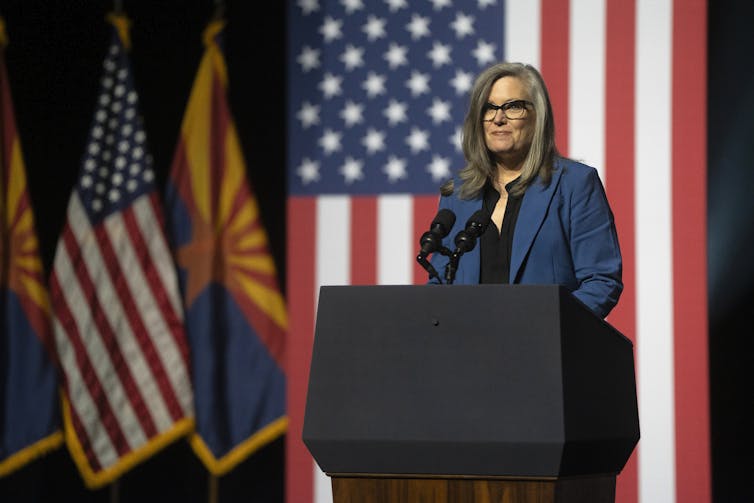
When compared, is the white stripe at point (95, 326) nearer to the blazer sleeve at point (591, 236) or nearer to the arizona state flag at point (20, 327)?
the arizona state flag at point (20, 327)

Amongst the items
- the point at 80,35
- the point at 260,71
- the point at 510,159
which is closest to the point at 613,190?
the point at 260,71

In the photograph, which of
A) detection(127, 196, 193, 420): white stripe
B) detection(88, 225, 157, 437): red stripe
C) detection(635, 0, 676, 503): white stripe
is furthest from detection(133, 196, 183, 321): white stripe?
detection(635, 0, 676, 503): white stripe

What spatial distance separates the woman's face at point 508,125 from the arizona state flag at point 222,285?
7.96 feet

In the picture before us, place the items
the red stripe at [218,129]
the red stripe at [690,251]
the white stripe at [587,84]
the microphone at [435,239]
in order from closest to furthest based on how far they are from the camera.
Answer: the microphone at [435,239] < the red stripe at [690,251] < the white stripe at [587,84] < the red stripe at [218,129]

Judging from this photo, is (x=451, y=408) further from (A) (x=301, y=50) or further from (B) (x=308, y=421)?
(A) (x=301, y=50)

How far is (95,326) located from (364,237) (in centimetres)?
118

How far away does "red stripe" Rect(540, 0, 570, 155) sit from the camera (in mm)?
4000

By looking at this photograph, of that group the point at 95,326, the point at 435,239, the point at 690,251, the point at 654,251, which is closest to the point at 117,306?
the point at 95,326

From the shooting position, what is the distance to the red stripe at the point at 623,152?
389cm

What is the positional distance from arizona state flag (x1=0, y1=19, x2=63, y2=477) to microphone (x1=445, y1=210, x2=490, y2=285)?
10.1 feet

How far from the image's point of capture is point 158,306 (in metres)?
4.48

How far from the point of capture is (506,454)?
1652 millimetres

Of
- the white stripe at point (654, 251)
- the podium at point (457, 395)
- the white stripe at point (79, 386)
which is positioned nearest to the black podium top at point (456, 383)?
the podium at point (457, 395)

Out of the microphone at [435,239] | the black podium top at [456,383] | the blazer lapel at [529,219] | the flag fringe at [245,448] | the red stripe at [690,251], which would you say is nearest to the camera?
the black podium top at [456,383]
